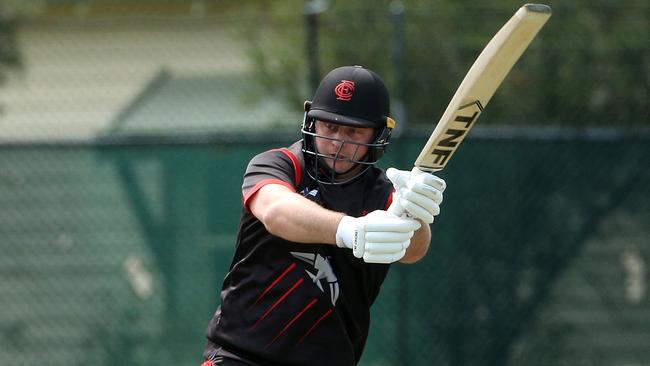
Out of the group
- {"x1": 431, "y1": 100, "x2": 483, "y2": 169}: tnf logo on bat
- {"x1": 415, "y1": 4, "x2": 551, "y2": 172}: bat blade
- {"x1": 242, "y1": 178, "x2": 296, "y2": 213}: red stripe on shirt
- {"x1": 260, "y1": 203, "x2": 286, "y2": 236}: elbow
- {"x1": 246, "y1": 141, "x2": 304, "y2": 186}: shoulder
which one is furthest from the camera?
{"x1": 246, "y1": 141, "x2": 304, "y2": 186}: shoulder

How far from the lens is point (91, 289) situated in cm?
709

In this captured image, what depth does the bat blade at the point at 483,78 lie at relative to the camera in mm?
3176

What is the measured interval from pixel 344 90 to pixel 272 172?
409mm

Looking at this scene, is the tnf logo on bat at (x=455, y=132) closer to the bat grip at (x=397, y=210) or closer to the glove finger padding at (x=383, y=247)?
the bat grip at (x=397, y=210)

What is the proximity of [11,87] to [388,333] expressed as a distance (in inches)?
140

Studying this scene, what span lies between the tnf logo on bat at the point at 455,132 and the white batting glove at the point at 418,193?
11 centimetres

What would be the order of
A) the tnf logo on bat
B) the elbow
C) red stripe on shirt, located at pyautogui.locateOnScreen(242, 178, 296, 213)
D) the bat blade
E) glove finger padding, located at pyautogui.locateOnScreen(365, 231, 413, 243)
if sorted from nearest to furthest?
1. the bat blade
2. glove finger padding, located at pyautogui.locateOnScreen(365, 231, 413, 243)
3. the tnf logo on bat
4. the elbow
5. red stripe on shirt, located at pyautogui.locateOnScreen(242, 178, 296, 213)

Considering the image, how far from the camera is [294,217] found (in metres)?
3.66

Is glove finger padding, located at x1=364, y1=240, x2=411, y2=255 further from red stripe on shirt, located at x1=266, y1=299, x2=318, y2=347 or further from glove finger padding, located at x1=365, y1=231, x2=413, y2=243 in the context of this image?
red stripe on shirt, located at x1=266, y1=299, x2=318, y2=347

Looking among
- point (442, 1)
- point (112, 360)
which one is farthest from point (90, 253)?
point (442, 1)

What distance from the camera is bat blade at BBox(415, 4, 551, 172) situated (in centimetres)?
318

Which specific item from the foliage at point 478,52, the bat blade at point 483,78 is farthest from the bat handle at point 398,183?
the foliage at point 478,52

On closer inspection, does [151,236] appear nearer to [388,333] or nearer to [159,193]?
[159,193]

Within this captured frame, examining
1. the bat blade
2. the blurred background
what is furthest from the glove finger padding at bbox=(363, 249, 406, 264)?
the blurred background
